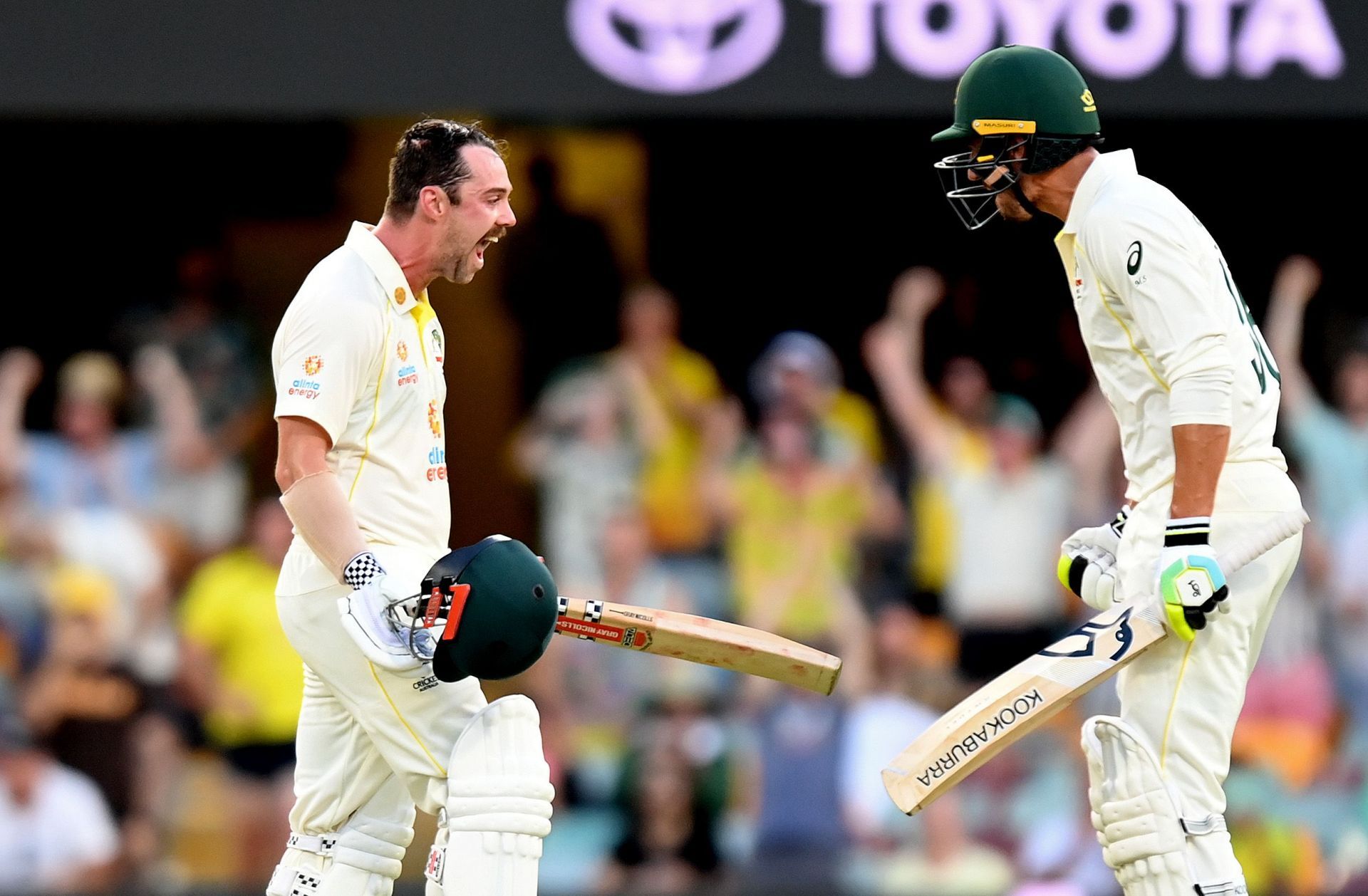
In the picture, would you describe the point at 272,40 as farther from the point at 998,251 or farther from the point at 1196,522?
the point at 1196,522

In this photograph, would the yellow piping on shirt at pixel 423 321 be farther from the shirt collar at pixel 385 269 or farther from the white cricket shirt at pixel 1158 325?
the white cricket shirt at pixel 1158 325

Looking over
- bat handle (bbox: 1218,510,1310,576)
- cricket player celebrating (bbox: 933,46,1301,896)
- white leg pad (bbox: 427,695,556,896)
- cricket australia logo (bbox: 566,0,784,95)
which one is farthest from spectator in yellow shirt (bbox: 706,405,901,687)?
white leg pad (bbox: 427,695,556,896)

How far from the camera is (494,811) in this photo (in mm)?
3754

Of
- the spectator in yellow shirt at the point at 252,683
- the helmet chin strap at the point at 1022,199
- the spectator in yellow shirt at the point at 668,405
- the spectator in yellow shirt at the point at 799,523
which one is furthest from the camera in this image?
the spectator in yellow shirt at the point at 668,405

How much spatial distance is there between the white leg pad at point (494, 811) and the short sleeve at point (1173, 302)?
1.35 m

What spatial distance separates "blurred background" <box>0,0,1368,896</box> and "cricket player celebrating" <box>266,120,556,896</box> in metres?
3.01

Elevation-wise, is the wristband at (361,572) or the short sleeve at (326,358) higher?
the short sleeve at (326,358)

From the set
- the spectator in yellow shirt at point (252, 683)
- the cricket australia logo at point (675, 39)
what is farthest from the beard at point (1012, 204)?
the spectator in yellow shirt at point (252, 683)

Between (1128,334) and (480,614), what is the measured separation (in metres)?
1.36

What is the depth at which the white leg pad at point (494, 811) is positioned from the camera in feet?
12.3

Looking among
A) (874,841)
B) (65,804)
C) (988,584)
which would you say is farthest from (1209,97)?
(65,804)

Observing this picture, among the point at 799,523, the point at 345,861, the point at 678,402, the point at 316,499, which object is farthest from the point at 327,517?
the point at 678,402

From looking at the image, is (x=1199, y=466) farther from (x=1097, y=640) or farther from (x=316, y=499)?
(x=316, y=499)

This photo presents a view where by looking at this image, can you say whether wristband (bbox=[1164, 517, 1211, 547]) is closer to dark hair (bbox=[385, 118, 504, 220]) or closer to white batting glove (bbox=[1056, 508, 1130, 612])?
white batting glove (bbox=[1056, 508, 1130, 612])
